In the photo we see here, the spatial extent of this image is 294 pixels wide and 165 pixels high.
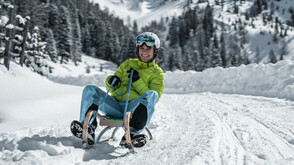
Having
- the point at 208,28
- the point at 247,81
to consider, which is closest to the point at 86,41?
the point at 247,81

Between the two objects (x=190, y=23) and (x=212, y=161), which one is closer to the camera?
(x=212, y=161)

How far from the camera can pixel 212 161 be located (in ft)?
7.39

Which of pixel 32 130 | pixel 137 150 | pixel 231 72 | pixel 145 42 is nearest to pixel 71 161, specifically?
pixel 137 150

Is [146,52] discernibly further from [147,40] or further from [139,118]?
[139,118]

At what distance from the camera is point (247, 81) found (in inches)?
385

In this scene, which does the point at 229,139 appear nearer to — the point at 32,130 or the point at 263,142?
the point at 263,142

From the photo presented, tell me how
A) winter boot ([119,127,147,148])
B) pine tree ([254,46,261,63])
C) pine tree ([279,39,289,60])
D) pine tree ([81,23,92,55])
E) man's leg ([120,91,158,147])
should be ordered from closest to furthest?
winter boot ([119,127,147,148]) < man's leg ([120,91,158,147]) < pine tree ([81,23,92,55]) < pine tree ([254,46,261,63]) < pine tree ([279,39,289,60])

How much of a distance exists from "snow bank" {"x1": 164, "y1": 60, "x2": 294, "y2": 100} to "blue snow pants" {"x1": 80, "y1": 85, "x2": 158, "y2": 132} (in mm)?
5993

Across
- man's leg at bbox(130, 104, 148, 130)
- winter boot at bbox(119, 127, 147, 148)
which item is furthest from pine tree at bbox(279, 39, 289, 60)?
winter boot at bbox(119, 127, 147, 148)

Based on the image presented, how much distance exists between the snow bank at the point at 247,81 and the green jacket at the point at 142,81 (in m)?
5.60

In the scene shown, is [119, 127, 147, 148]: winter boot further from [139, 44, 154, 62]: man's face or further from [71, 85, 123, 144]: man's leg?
[139, 44, 154, 62]: man's face

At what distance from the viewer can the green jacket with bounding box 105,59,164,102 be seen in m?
3.22

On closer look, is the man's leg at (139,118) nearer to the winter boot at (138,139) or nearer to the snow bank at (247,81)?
the winter boot at (138,139)

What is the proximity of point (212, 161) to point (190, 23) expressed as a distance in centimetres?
12157
